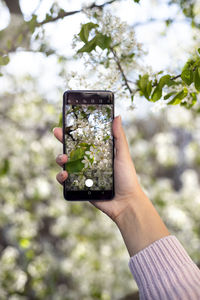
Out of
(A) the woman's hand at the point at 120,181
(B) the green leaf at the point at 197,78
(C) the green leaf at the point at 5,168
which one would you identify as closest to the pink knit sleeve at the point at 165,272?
(A) the woman's hand at the point at 120,181

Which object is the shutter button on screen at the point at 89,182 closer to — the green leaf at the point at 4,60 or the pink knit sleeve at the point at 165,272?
the pink knit sleeve at the point at 165,272

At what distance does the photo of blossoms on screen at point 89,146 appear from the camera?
80cm

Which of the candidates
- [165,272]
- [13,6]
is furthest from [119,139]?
[13,6]

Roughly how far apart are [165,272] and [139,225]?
153mm

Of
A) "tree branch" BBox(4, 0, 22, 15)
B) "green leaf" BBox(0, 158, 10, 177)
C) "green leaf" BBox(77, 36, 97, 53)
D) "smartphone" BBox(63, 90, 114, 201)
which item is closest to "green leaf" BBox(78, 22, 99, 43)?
"green leaf" BBox(77, 36, 97, 53)

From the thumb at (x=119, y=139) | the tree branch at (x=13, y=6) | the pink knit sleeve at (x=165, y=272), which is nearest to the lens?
the pink knit sleeve at (x=165, y=272)

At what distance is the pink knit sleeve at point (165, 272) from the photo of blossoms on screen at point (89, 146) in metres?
0.24

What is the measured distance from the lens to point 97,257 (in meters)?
2.57

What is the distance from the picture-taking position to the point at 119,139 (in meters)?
0.86

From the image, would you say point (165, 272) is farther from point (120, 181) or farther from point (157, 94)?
point (157, 94)

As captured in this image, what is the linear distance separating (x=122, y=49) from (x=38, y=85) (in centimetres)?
196

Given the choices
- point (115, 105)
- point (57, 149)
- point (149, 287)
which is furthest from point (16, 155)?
point (149, 287)

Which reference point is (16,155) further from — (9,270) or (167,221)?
(167,221)

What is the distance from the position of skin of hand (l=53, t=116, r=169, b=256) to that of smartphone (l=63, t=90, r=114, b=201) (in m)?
0.03
